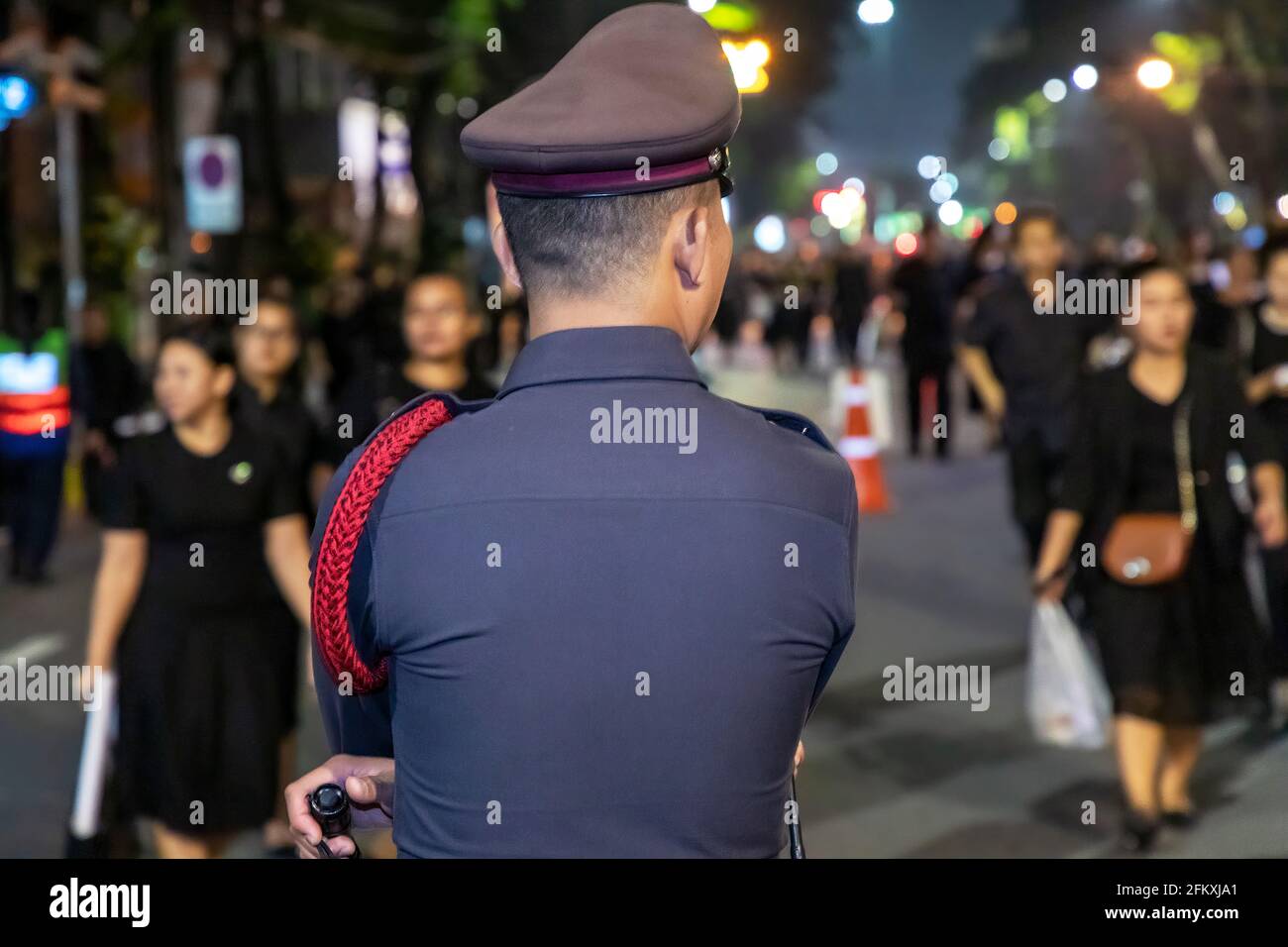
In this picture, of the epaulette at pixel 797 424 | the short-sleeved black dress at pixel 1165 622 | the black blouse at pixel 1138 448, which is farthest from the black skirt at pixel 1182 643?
the epaulette at pixel 797 424

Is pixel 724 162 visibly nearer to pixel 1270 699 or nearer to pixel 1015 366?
pixel 1270 699

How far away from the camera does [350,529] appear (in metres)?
1.99

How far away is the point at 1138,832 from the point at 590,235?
16.3 ft

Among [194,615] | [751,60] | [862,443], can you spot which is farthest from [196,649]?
[751,60]

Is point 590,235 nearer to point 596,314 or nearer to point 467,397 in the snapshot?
point 596,314

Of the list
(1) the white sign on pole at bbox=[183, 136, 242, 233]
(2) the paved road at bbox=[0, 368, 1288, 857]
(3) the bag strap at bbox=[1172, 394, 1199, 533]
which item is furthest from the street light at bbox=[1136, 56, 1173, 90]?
(3) the bag strap at bbox=[1172, 394, 1199, 533]

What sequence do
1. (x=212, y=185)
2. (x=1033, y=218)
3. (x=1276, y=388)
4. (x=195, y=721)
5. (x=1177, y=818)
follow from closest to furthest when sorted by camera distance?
(x=195, y=721)
(x=1177, y=818)
(x=1276, y=388)
(x=1033, y=218)
(x=212, y=185)

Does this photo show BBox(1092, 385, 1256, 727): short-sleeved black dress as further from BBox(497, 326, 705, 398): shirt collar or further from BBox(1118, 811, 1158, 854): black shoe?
BBox(497, 326, 705, 398): shirt collar

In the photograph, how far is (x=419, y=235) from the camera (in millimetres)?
26562

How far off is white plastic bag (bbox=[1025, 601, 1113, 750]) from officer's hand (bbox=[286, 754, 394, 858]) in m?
4.64

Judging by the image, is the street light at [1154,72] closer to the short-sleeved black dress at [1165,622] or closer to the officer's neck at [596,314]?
the short-sleeved black dress at [1165,622]

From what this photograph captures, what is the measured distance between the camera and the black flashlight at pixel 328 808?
206 centimetres

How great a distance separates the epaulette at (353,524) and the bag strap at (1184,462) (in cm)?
505

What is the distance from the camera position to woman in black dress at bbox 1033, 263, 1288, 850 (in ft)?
21.8
